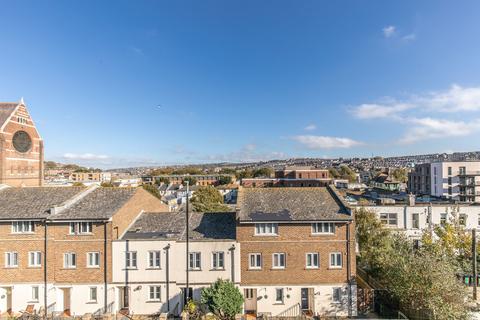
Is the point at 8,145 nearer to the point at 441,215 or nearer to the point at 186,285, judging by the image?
the point at 186,285

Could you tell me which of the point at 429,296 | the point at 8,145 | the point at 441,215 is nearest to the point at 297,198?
the point at 429,296

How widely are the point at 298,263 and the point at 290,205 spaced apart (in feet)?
15.4

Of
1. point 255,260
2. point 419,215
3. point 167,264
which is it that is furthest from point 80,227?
point 419,215

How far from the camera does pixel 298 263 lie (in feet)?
75.6

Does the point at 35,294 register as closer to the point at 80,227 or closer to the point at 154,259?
the point at 80,227

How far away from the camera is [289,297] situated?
23.0m

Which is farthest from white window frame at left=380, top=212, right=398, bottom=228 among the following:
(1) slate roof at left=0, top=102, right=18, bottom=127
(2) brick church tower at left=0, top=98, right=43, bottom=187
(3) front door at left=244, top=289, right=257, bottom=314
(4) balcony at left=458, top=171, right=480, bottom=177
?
(1) slate roof at left=0, top=102, right=18, bottom=127

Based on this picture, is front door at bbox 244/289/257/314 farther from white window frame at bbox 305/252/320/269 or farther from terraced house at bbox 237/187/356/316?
white window frame at bbox 305/252/320/269

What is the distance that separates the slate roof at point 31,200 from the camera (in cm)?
2364

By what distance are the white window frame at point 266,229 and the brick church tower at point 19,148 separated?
140ft

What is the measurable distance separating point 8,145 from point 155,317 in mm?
43899

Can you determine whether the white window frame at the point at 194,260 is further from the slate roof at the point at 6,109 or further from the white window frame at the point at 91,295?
the slate roof at the point at 6,109

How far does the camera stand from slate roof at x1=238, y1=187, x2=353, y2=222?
2312 cm

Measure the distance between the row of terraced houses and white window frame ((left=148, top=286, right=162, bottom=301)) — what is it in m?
0.07
